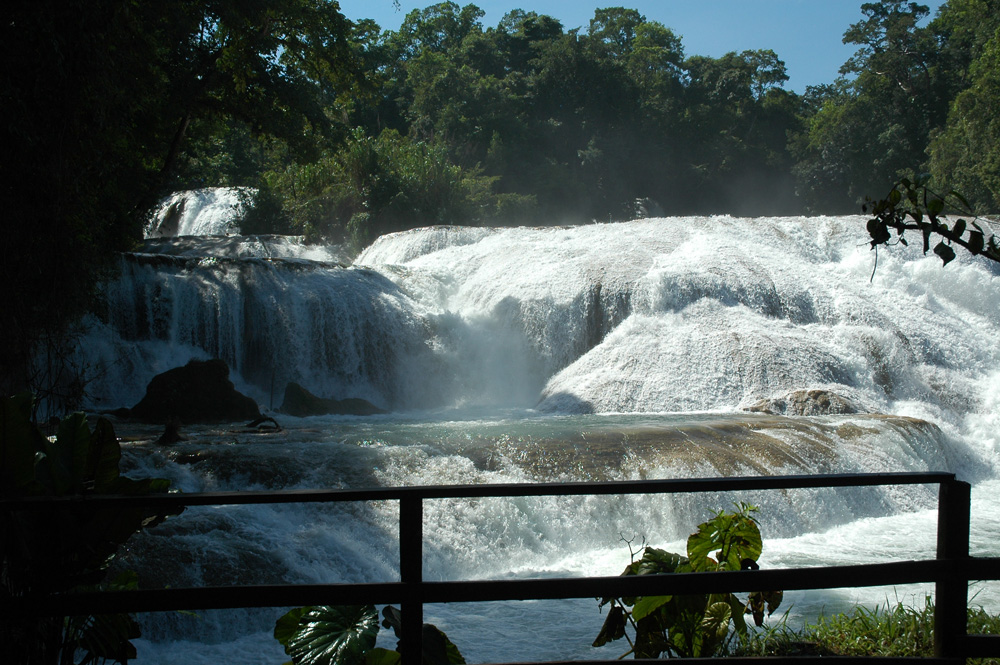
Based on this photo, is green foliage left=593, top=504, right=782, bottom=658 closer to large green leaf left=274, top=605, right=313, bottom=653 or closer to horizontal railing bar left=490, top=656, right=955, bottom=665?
horizontal railing bar left=490, top=656, right=955, bottom=665

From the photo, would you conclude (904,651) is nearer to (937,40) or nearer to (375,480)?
(375,480)

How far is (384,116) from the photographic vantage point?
4284 centimetres

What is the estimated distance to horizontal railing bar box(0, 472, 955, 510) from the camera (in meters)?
1.99

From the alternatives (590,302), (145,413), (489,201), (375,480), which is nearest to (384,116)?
(489,201)

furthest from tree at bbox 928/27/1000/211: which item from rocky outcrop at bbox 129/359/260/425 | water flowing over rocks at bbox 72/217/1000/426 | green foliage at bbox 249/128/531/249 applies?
rocky outcrop at bbox 129/359/260/425

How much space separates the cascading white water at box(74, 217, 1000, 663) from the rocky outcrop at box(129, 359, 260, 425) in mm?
982

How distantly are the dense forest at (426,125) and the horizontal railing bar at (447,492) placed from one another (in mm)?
4988

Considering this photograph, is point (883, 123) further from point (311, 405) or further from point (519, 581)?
point (519, 581)

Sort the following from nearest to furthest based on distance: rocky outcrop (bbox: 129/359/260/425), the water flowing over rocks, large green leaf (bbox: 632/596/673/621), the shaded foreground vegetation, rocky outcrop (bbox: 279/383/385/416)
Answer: large green leaf (bbox: 632/596/673/621) → the shaded foreground vegetation → rocky outcrop (bbox: 129/359/260/425) → rocky outcrop (bbox: 279/383/385/416) → the water flowing over rocks

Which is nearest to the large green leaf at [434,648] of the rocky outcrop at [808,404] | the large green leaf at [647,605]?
the large green leaf at [647,605]

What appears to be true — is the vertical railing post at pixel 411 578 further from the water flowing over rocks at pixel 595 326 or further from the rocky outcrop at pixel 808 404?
the water flowing over rocks at pixel 595 326

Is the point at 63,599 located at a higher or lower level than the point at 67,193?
lower

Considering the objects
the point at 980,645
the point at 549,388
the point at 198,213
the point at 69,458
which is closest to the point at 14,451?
the point at 69,458

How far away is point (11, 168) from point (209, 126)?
980 cm
